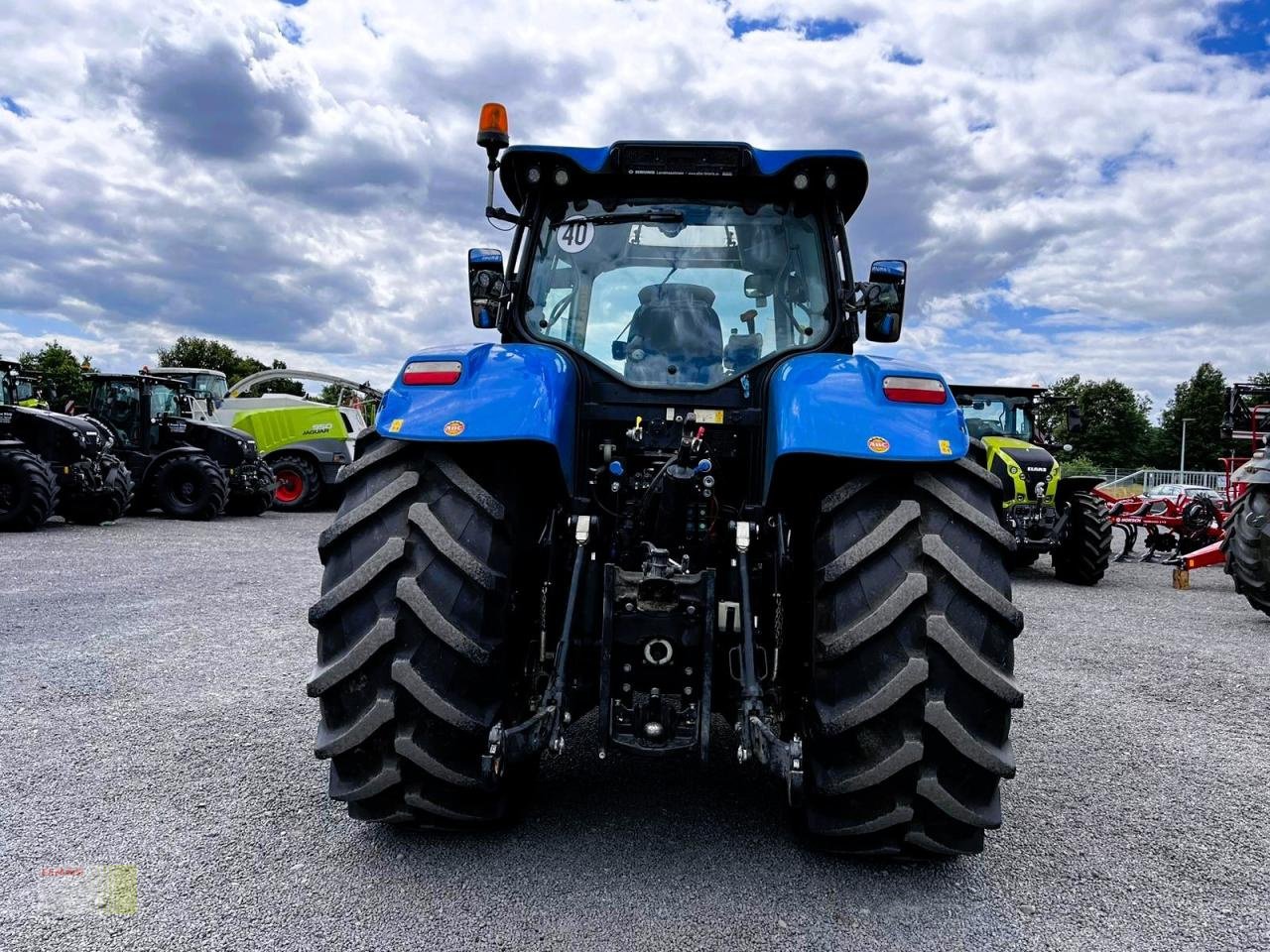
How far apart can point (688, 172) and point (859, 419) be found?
1.21 meters

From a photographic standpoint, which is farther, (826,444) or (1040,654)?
(1040,654)

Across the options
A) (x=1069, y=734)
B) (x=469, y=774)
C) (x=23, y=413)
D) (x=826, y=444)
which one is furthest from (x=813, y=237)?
(x=23, y=413)

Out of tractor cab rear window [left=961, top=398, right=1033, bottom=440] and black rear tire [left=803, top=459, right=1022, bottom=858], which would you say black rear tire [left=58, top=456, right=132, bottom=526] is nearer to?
tractor cab rear window [left=961, top=398, right=1033, bottom=440]

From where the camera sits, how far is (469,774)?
8.41 ft

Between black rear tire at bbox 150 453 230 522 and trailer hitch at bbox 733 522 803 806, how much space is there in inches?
545

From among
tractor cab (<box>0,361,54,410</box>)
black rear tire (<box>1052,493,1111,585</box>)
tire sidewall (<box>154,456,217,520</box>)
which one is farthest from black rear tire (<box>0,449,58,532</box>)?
black rear tire (<box>1052,493,1111,585</box>)

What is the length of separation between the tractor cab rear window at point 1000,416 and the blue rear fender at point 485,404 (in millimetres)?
10312

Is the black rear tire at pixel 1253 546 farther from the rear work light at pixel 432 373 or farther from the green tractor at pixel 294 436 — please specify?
the green tractor at pixel 294 436

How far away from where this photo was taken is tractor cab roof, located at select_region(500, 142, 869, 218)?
326 centimetres

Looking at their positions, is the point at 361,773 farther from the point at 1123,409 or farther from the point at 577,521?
the point at 1123,409

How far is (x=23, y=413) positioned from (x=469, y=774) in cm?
1337

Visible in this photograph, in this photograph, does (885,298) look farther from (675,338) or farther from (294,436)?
(294,436)

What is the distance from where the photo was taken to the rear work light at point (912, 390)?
2.66 metres

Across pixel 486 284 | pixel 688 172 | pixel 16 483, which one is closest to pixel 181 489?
pixel 16 483
